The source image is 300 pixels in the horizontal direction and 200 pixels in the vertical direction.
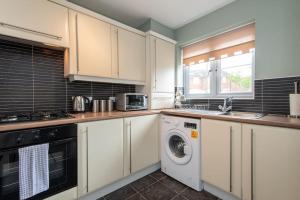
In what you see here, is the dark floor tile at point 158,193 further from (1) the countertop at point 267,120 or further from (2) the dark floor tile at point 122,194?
(1) the countertop at point 267,120

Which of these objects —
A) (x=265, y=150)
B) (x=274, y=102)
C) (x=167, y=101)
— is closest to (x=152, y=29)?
(x=167, y=101)

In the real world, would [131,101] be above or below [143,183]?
above

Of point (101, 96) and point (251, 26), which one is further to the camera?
point (101, 96)

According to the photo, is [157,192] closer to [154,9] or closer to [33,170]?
[33,170]

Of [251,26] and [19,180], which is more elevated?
[251,26]

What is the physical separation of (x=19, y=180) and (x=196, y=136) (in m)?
1.65

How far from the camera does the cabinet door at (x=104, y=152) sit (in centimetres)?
144

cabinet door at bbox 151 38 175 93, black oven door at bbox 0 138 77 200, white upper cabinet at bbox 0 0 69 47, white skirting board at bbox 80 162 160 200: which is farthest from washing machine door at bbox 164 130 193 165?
white upper cabinet at bbox 0 0 69 47

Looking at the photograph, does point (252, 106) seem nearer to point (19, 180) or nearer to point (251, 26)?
point (251, 26)

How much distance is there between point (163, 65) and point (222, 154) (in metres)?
1.66

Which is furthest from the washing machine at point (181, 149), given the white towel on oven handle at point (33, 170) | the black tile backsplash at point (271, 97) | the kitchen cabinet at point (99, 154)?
the white towel on oven handle at point (33, 170)

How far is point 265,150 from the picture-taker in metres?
1.20

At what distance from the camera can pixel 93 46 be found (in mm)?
1781

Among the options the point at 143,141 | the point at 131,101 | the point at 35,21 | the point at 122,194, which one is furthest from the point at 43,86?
the point at 122,194
